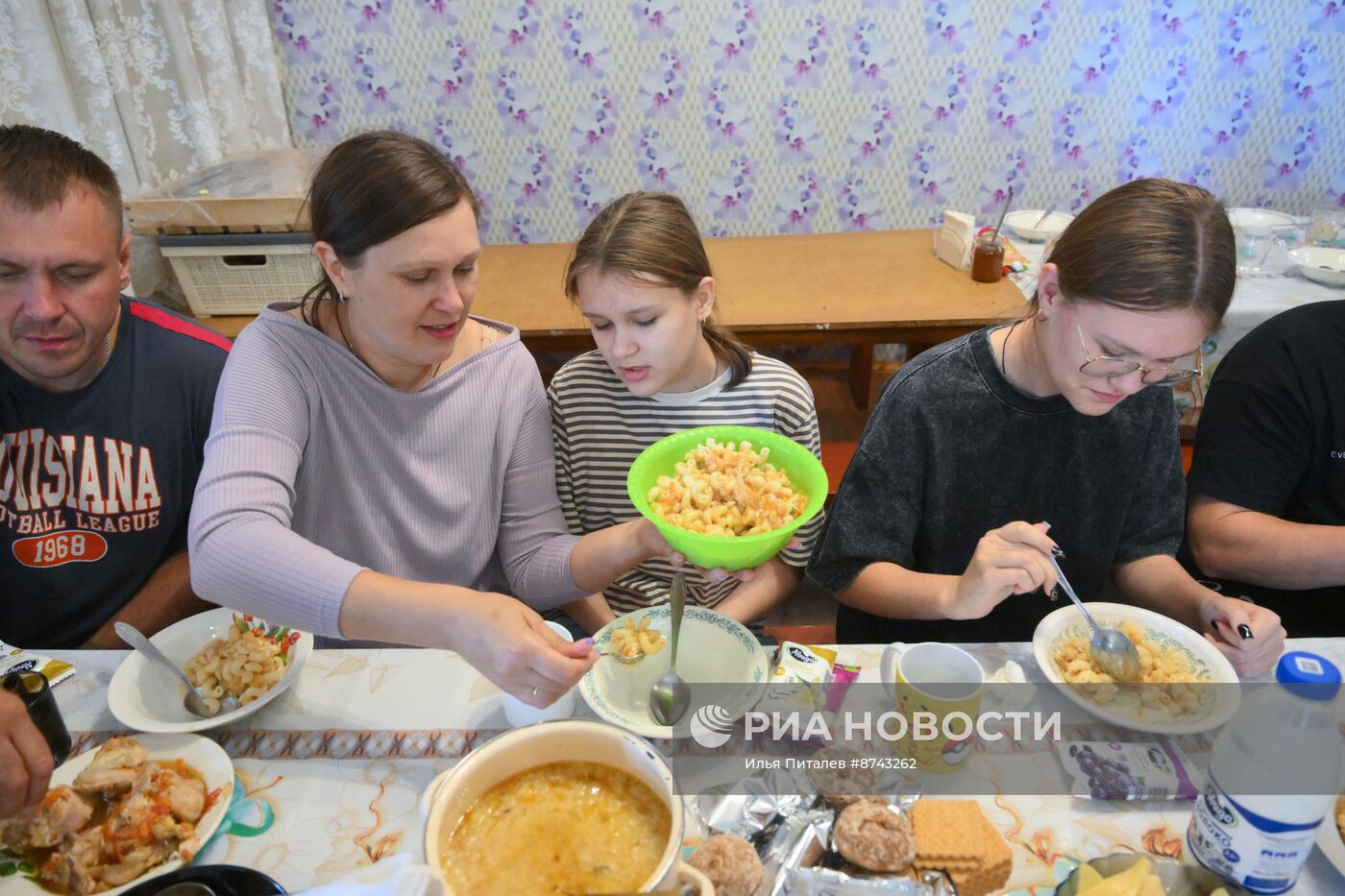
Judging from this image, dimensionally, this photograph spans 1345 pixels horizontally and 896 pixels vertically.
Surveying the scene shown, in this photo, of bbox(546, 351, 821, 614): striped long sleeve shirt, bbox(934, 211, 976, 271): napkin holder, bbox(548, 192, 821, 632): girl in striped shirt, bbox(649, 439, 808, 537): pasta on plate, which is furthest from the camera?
bbox(934, 211, 976, 271): napkin holder

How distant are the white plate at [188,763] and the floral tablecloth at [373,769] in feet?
0.09

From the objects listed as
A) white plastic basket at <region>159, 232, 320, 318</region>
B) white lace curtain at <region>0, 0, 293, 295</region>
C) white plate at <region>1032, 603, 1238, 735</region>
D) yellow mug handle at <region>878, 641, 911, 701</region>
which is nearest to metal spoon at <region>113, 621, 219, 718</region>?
yellow mug handle at <region>878, 641, 911, 701</region>

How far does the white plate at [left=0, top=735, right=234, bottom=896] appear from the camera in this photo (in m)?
0.85

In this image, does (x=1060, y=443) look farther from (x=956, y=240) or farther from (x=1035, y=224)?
(x=1035, y=224)

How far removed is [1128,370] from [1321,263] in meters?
2.12

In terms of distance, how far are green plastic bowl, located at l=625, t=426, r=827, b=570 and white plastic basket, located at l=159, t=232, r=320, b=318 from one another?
1.68m

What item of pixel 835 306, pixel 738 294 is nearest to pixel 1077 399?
pixel 835 306

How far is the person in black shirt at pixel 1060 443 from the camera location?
4.00ft

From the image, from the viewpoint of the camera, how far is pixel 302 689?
112cm

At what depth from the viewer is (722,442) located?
4.31ft

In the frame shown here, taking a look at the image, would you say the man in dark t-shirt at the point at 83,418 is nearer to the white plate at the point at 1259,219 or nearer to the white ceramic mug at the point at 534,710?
the white ceramic mug at the point at 534,710

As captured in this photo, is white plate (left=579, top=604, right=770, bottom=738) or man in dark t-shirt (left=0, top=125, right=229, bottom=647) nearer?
white plate (left=579, top=604, right=770, bottom=738)

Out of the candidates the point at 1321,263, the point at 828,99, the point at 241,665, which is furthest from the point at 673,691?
the point at 1321,263

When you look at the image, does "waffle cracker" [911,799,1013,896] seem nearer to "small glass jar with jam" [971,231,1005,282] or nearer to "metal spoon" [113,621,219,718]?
"metal spoon" [113,621,219,718]
